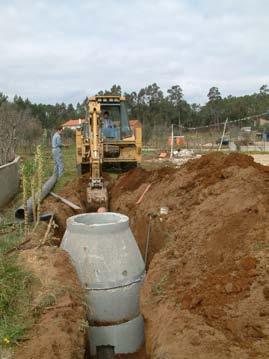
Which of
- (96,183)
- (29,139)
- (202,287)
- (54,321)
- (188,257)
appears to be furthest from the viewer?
(29,139)

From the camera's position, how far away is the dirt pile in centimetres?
402

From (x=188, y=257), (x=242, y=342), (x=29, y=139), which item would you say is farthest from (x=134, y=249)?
(x=29, y=139)

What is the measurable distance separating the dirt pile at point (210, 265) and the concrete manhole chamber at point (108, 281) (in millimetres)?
466

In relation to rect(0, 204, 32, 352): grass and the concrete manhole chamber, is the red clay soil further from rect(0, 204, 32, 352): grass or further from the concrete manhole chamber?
the concrete manhole chamber

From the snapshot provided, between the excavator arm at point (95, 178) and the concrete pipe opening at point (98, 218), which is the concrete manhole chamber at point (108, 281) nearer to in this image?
the concrete pipe opening at point (98, 218)

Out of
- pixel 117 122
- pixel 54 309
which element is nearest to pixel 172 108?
pixel 117 122

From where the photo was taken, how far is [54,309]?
15.4ft

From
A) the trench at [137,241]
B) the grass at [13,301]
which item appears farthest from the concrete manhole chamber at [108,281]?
the grass at [13,301]

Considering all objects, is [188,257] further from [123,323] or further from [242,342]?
[242,342]

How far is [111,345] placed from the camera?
6.33 m

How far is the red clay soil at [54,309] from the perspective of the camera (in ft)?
13.4

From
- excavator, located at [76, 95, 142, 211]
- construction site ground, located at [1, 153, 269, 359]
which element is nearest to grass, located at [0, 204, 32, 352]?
construction site ground, located at [1, 153, 269, 359]

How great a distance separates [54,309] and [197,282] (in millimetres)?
1703

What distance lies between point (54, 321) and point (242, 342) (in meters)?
1.89
